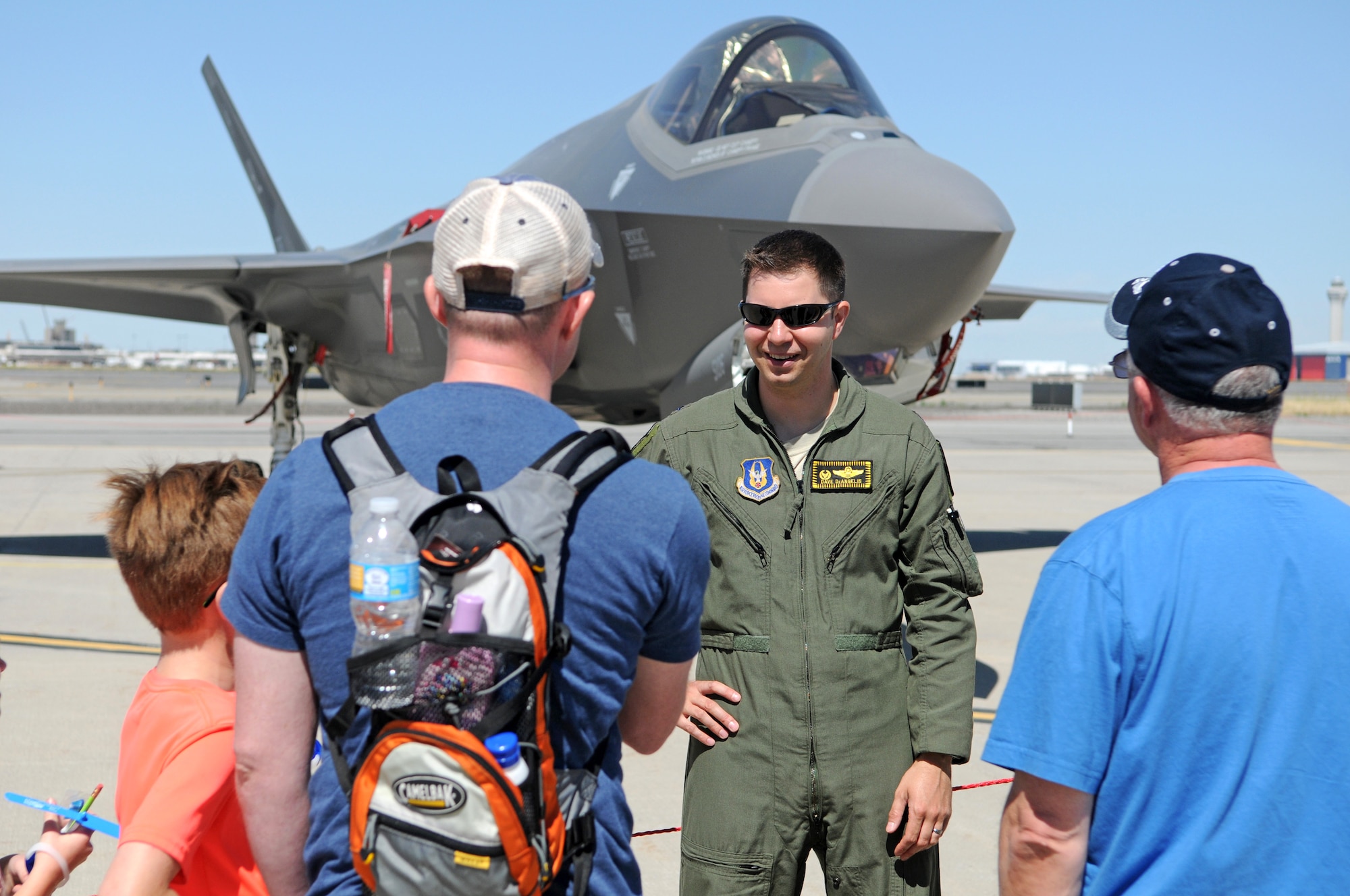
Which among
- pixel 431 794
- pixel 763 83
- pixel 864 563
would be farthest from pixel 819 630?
pixel 763 83

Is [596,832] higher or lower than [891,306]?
lower

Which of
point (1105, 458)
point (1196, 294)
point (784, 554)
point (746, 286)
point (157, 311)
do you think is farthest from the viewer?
point (1105, 458)

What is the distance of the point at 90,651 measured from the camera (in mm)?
6594

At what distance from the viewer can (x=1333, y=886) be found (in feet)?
5.06

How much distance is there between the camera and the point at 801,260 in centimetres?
294

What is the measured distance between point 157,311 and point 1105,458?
59.5ft

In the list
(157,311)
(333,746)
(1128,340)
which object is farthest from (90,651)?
(157,311)

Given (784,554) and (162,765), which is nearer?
(162,765)

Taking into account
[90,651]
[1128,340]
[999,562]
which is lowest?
[999,562]

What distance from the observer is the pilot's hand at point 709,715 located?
8.98 ft

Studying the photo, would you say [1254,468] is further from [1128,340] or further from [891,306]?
[891,306]

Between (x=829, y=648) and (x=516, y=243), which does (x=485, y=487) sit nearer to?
(x=516, y=243)

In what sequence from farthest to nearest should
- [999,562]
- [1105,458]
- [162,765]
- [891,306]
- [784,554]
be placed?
[1105,458], [999,562], [891,306], [784,554], [162,765]

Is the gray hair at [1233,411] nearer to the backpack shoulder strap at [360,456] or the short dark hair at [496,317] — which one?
the short dark hair at [496,317]
